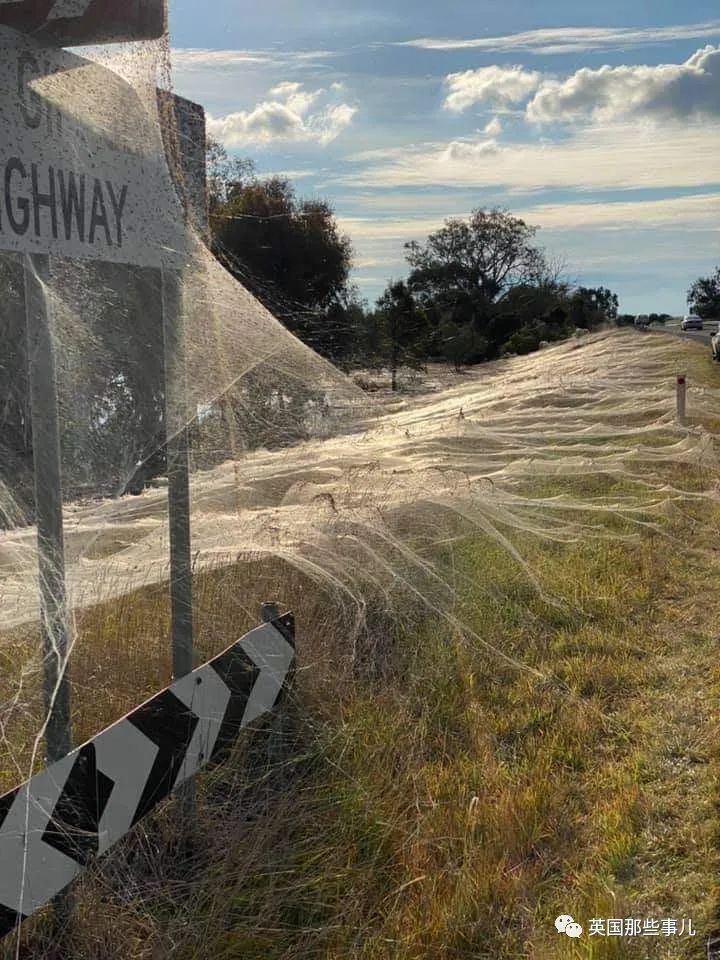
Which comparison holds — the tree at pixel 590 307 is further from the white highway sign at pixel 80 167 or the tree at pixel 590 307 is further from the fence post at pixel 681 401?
the white highway sign at pixel 80 167

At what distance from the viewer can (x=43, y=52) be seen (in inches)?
98.3

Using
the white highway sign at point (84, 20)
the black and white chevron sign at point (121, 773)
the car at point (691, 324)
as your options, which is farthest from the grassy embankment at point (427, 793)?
the car at point (691, 324)

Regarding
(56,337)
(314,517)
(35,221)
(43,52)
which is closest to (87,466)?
(56,337)

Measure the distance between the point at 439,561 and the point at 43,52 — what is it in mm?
3607

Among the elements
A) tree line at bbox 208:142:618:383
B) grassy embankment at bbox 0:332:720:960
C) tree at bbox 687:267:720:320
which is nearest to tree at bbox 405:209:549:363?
tree line at bbox 208:142:618:383

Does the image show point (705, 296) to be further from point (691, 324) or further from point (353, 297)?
point (353, 297)

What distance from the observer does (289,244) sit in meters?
12.9

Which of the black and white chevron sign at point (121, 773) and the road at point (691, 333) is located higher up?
the road at point (691, 333)

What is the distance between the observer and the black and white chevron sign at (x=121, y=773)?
2.38 metres

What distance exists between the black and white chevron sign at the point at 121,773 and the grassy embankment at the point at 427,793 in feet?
0.53

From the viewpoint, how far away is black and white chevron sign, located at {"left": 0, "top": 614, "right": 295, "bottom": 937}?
2.38 meters

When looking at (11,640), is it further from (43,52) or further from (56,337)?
(43,52)

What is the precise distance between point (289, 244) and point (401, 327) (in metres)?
3.63

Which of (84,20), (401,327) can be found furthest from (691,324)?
(84,20)
